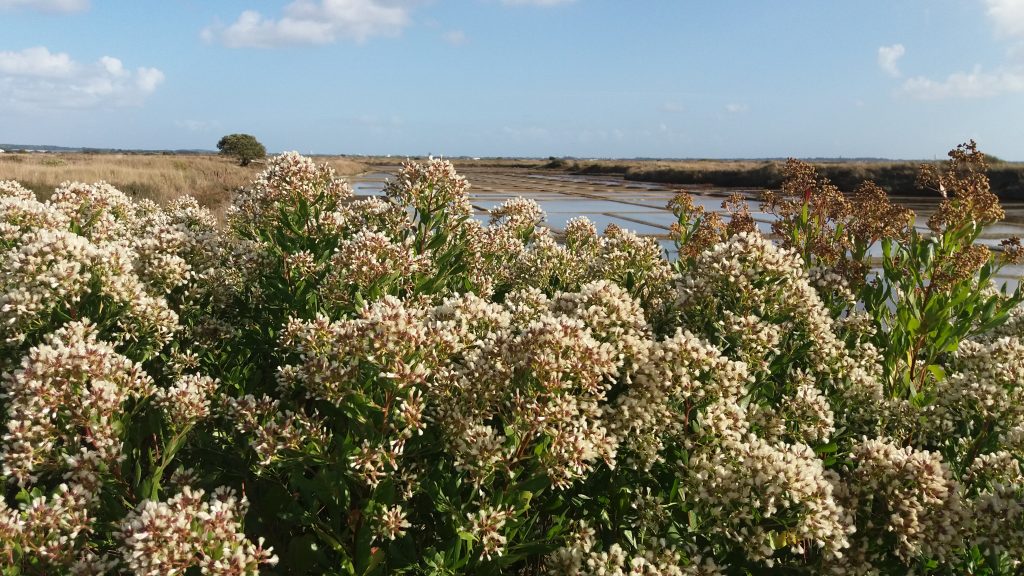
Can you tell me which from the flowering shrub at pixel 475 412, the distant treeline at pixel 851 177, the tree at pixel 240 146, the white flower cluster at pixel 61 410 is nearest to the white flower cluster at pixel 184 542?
the flowering shrub at pixel 475 412

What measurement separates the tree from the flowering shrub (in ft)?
308

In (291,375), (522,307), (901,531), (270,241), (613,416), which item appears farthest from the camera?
(270,241)

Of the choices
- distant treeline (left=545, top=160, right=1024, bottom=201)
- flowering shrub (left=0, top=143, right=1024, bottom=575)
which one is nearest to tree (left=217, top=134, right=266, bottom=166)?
distant treeline (left=545, top=160, right=1024, bottom=201)

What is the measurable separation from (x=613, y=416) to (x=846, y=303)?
8.12ft

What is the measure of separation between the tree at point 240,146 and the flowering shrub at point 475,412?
93897 mm

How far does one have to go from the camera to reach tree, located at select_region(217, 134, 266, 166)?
9112 centimetres

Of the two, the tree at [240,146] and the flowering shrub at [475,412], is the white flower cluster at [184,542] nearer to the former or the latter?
the flowering shrub at [475,412]

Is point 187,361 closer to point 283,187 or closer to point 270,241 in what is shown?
point 270,241

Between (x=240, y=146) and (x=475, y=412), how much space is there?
102m

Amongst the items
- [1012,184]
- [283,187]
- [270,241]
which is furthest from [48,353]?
[1012,184]

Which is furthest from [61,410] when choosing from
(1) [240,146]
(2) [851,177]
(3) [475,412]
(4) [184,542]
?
(1) [240,146]

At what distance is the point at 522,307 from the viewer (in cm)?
365

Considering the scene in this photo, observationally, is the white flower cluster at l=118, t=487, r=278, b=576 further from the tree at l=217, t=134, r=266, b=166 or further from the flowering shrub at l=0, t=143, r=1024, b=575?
the tree at l=217, t=134, r=266, b=166

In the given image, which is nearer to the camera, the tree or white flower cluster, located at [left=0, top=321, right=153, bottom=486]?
white flower cluster, located at [left=0, top=321, right=153, bottom=486]
